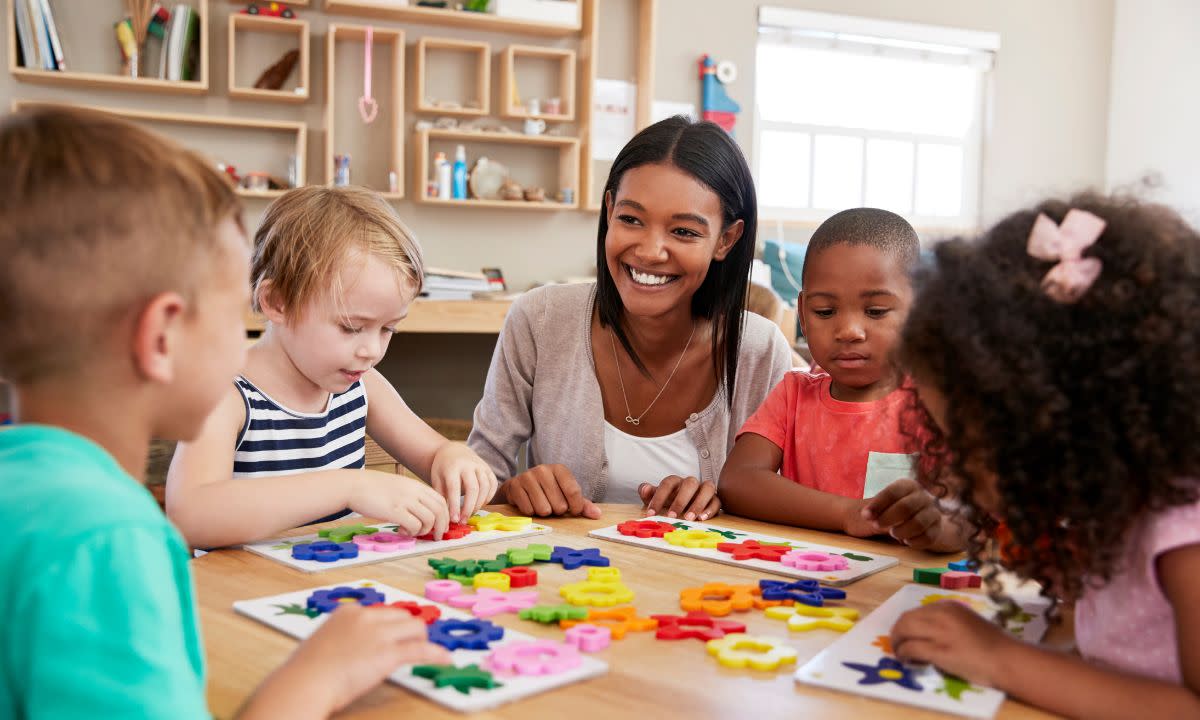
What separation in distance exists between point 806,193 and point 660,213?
11.9 feet

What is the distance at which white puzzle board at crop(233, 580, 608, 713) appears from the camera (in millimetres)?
703

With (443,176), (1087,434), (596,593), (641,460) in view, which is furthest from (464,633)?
(443,176)

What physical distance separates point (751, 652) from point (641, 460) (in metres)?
1.08

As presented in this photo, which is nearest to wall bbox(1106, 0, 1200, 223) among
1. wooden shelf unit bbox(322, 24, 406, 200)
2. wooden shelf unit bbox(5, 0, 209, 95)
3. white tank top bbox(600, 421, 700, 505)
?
wooden shelf unit bbox(322, 24, 406, 200)

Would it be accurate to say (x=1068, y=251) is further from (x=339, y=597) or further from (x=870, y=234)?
(x=870, y=234)

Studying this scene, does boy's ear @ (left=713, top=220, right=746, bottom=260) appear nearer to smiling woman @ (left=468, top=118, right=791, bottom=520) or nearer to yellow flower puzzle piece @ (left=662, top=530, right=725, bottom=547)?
smiling woman @ (left=468, top=118, right=791, bottom=520)

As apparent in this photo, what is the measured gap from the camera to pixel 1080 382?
28.5 inches

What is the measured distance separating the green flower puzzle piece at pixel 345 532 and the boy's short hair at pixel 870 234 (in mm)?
803

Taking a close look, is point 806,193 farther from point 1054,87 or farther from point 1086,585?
point 1086,585

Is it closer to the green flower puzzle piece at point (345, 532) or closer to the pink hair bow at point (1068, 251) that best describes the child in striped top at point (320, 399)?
the green flower puzzle piece at point (345, 532)

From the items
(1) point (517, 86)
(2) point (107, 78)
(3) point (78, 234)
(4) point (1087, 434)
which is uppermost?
(1) point (517, 86)

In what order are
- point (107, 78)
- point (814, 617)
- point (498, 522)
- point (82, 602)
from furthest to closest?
1. point (107, 78)
2. point (498, 522)
3. point (814, 617)
4. point (82, 602)

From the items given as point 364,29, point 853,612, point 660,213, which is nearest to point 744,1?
point 364,29

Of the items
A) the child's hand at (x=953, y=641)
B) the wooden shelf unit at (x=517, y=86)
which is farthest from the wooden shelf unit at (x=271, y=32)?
the child's hand at (x=953, y=641)
